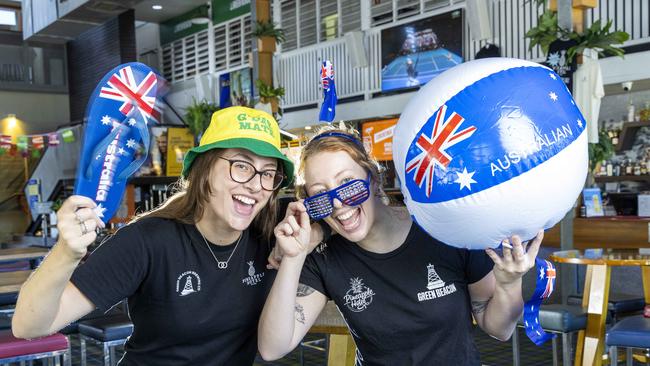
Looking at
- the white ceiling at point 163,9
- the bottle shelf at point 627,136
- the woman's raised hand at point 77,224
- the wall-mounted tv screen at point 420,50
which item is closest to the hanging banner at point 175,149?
the white ceiling at point 163,9

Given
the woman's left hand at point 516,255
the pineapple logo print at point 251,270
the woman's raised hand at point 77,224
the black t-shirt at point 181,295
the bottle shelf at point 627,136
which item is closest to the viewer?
the woman's raised hand at point 77,224

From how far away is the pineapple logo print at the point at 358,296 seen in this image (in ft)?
5.58

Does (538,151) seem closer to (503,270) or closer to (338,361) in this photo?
(503,270)

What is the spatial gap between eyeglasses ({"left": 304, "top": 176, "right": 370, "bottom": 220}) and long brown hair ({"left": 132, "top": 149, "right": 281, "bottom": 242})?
26 cm

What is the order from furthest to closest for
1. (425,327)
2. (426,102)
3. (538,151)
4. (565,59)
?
(565,59) < (425,327) < (426,102) < (538,151)

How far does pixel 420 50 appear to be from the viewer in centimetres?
1000

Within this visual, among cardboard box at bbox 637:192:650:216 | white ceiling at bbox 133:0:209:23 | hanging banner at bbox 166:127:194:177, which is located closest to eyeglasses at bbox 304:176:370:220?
cardboard box at bbox 637:192:650:216

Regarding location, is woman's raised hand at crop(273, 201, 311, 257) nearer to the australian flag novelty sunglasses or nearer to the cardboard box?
the australian flag novelty sunglasses

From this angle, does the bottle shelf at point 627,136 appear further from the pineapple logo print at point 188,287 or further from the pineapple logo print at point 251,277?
the pineapple logo print at point 188,287

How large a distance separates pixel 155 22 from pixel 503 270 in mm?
15917

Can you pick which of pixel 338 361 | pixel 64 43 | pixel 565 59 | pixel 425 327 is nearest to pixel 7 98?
pixel 64 43

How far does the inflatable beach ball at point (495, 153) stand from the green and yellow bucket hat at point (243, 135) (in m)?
0.42

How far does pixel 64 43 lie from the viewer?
1722cm

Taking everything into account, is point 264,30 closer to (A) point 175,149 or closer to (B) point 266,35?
(B) point 266,35
